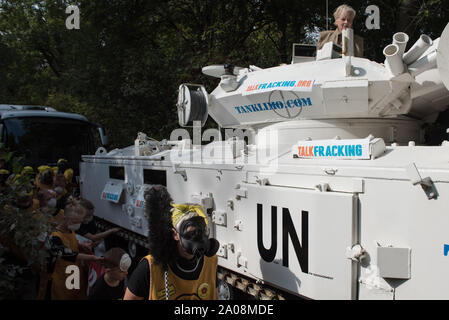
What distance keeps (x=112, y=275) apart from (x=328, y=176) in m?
1.87

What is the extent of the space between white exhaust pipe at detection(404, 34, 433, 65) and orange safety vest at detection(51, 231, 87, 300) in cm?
369

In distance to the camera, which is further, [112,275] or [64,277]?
[64,277]

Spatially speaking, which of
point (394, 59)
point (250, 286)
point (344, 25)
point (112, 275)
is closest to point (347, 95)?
point (394, 59)

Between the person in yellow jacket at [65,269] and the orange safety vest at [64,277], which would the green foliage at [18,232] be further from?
the orange safety vest at [64,277]

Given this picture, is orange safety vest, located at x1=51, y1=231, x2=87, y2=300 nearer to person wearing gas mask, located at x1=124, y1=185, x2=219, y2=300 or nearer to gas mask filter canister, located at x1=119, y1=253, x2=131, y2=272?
gas mask filter canister, located at x1=119, y1=253, x2=131, y2=272

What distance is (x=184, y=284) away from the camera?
103 inches

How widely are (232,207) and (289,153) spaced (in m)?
0.82

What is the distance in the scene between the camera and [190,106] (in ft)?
17.9

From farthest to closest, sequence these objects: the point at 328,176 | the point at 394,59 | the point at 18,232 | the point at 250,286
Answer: the point at 250,286 < the point at 394,59 < the point at 328,176 < the point at 18,232

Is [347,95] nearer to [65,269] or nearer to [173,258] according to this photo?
[173,258]

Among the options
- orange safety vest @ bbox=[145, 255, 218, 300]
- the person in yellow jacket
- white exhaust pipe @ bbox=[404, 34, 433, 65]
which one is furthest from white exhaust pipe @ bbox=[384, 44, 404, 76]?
the person in yellow jacket

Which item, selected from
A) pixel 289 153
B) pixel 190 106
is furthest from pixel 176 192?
pixel 289 153

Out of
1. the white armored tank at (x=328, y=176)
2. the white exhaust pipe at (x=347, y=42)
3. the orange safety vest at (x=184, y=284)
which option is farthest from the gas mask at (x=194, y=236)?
the white exhaust pipe at (x=347, y=42)

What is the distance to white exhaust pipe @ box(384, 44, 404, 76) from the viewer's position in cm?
363
